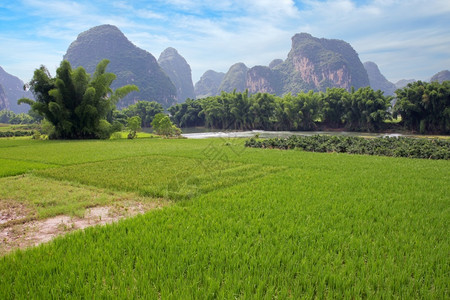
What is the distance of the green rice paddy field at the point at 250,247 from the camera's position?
8.11ft

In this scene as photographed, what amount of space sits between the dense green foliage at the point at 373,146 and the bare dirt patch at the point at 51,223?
43.1ft

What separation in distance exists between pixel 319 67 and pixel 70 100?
15652cm

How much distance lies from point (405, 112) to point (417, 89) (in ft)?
11.3

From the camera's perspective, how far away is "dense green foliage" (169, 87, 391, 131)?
130 feet

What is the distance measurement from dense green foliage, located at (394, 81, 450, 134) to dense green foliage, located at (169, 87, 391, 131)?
3034 millimetres

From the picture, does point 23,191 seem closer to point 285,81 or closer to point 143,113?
point 143,113

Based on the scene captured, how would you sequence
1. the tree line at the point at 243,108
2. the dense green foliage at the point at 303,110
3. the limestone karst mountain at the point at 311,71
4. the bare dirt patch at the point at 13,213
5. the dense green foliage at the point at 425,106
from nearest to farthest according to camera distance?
the bare dirt patch at the point at 13,213
the tree line at the point at 243,108
the dense green foliage at the point at 425,106
the dense green foliage at the point at 303,110
the limestone karst mountain at the point at 311,71

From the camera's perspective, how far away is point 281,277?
2.62 meters

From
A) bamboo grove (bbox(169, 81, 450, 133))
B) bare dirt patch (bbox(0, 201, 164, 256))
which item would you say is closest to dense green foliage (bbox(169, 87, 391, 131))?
bamboo grove (bbox(169, 81, 450, 133))

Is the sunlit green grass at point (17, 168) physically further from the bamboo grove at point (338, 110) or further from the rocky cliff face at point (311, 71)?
the rocky cliff face at point (311, 71)

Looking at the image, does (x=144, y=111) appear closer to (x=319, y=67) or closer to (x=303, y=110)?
(x=303, y=110)

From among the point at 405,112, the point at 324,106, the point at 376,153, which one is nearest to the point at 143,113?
the point at 324,106

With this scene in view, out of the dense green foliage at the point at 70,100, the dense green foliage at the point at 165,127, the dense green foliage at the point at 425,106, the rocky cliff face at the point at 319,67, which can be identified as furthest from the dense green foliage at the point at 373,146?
the rocky cliff face at the point at 319,67

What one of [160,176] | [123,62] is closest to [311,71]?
[123,62]
